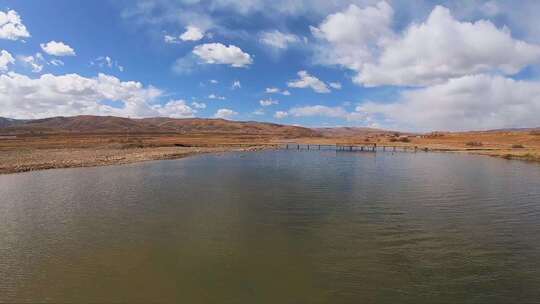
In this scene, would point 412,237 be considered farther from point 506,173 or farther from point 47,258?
point 506,173

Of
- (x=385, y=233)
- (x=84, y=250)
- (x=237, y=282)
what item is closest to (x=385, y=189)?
(x=385, y=233)

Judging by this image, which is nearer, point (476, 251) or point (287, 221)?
point (476, 251)

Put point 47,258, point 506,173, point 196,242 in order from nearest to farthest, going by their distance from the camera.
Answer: point 47,258
point 196,242
point 506,173

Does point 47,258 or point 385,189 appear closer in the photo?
point 47,258

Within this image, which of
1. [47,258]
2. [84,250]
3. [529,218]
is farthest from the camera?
[529,218]

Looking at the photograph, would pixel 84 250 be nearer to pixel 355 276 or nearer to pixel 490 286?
pixel 355 276

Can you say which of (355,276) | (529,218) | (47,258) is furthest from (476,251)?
(47,258)
